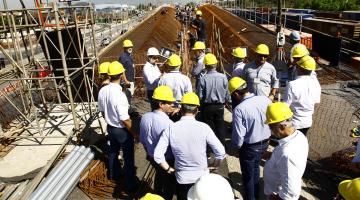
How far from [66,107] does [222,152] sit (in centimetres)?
742

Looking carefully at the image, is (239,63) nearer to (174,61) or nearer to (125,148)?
(174,61)

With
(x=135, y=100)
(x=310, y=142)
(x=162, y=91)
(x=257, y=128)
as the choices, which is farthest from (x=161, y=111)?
(x=135, y=100)

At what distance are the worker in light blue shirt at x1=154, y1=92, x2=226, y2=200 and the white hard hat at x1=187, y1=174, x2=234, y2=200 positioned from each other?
1.11m

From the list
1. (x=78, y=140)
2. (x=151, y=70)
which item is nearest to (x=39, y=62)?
(x=78, y=140)

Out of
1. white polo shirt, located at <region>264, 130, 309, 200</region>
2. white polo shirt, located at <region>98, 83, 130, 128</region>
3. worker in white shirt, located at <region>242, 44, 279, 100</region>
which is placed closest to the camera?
white polo shirt, located at <region>264, 130, 309, 200</region>

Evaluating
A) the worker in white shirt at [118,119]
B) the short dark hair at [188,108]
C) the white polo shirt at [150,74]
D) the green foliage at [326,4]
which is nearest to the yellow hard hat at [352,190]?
the short dark hair at [188,108]

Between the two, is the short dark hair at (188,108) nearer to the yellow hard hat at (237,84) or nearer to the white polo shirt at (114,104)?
the yellow hard hat at (237,84)

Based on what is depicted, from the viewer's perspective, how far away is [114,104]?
506 centimetres

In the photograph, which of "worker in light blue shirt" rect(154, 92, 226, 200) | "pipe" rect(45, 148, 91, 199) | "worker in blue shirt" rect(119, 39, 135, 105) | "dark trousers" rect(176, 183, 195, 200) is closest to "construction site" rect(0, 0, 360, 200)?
"pipe" rect(45, 148, 91, 199)

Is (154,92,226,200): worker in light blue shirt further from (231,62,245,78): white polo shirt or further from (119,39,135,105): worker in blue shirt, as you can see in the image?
(119,39,135,105): worker in blue shirt

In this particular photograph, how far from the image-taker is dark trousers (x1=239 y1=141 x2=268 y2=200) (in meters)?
4.45

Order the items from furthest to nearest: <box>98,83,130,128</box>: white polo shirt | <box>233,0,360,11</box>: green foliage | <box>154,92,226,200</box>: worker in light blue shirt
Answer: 1. <box>233,0,360,11</box>: green foliage
2. <box>98,83,130,128</box>: white polo shirt
3. <box>154,92,226,200</box>: worker in light blue shirt

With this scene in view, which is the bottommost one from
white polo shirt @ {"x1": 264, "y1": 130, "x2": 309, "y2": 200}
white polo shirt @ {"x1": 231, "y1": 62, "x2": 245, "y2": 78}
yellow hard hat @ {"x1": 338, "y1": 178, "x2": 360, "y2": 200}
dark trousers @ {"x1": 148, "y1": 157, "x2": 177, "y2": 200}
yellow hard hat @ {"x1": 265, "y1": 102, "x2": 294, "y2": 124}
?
dark trousers @ {"x1": 148, "y1": 157, "x2": 177, "y2": 200}

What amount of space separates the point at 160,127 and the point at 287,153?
1.65 m
